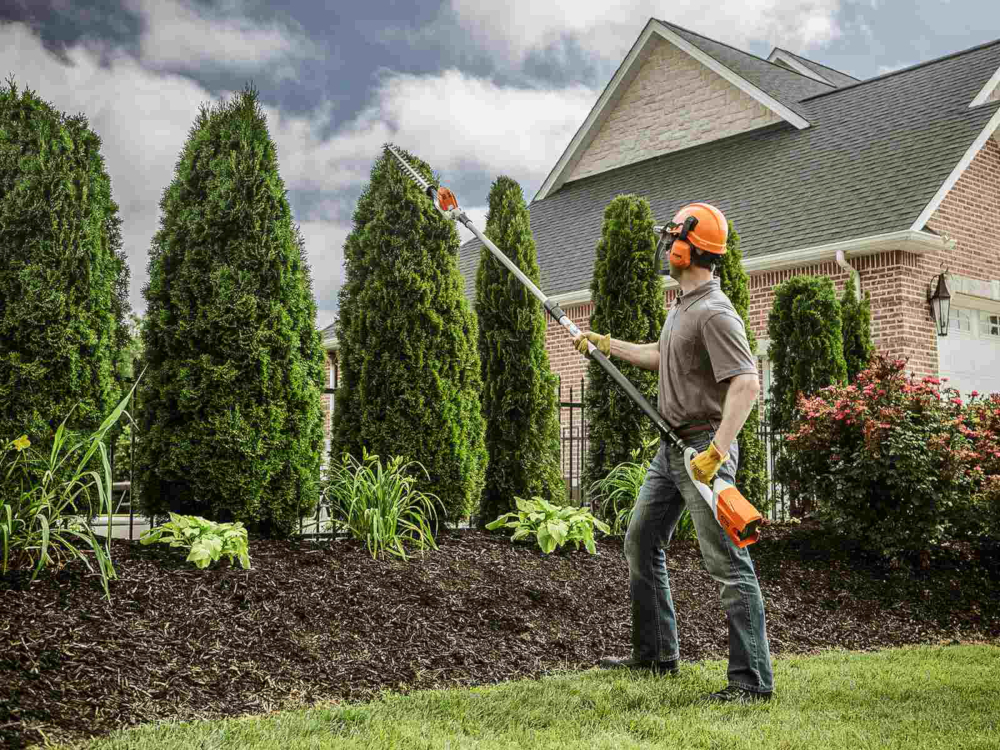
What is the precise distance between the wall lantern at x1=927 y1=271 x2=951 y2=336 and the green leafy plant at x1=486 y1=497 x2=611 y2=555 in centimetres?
691

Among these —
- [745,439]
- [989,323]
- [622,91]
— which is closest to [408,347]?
[745,439]

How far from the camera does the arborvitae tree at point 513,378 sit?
7223mm

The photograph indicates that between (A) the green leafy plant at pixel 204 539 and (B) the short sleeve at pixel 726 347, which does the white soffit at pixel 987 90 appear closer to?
(B) the short sleeve at pixel 726 347

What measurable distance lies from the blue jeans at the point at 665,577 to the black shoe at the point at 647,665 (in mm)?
27

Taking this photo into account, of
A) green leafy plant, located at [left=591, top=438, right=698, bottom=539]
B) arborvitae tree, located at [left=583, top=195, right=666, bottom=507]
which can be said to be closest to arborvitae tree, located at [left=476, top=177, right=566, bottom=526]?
green leafy plant, located at [left=591, top=438, right=698, bottom=539]

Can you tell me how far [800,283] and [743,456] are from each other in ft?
7.89

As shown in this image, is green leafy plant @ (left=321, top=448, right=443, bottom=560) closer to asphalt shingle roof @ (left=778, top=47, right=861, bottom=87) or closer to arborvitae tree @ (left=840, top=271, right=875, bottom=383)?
arborvitae tree @ (left=840, top=271, right=875, bottom=383)

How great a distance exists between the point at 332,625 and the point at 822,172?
11527 mm

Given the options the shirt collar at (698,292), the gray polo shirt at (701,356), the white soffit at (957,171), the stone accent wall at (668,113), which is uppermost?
the stone accent wall at (668,113)

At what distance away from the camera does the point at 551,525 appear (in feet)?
20.2

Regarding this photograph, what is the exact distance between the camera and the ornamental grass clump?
7289 millimetres

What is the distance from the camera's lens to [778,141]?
51.0 ft

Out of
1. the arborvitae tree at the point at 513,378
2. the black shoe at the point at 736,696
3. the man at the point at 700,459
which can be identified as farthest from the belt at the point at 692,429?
the arborvitae tree at the point at 513,378

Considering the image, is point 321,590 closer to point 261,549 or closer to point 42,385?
Result: point 261,549
